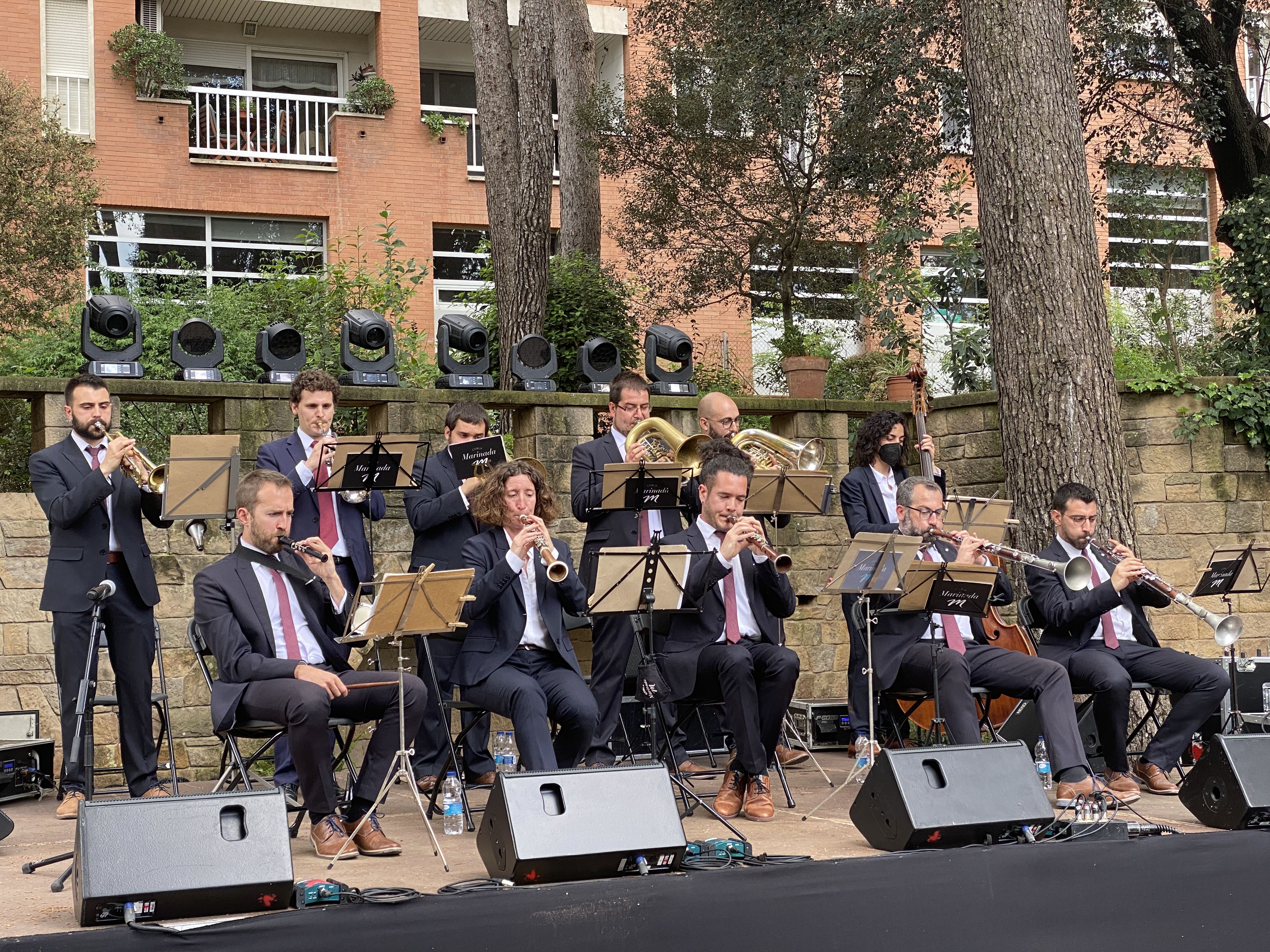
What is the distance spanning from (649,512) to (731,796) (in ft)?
4.88

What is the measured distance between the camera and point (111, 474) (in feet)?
19.1

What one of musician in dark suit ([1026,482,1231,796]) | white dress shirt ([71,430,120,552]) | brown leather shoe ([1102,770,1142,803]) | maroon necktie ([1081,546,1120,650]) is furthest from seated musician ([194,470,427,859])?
maroon necktie ([1081,546,1120,650])

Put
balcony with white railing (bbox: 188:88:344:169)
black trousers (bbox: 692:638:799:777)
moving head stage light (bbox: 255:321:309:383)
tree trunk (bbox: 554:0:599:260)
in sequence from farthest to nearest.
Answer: balcony with white railing (bbox: 188:88:344:169), tree trunk (bbox: 554:0:599:260), moving head stage light (bbox: 255:321:309:383), black trousers (bbox: 692:638:799:777)

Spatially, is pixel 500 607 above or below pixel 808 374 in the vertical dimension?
below

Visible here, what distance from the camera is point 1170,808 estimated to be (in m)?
5.72

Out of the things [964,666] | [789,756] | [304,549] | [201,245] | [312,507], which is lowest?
[789,756]

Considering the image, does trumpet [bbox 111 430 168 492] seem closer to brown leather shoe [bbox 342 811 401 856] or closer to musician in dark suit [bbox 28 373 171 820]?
musician in dark suit [bbox 28 373 171 820]

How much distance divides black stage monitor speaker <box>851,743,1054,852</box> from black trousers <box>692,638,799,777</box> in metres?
0.69

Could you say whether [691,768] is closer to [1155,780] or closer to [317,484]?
[1155,780]

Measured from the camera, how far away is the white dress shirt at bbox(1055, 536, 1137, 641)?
6.34 meters

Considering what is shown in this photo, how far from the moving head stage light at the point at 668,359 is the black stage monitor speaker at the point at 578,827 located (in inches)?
154

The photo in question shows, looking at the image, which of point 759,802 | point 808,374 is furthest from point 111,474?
point 808,374

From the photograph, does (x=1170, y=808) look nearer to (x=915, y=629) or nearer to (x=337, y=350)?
(x=915, y=629)

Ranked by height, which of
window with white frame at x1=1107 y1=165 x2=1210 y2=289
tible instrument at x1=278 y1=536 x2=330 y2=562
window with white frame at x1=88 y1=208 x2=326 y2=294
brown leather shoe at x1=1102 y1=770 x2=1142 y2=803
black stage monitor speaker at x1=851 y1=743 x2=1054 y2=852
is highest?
window with white frame at x1=88 y1=208 x2=326 y2=294
